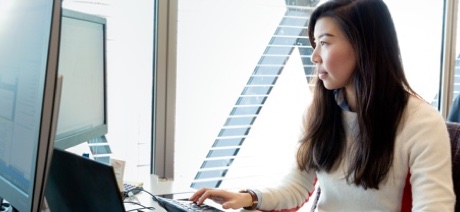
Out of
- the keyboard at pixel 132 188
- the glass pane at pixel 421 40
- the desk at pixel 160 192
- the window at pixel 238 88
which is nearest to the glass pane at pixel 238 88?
the window at pixel 238 88

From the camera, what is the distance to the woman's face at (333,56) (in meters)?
1.36

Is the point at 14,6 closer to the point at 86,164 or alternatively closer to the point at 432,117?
the point at 86,164

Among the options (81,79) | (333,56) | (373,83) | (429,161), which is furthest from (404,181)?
(81,79)

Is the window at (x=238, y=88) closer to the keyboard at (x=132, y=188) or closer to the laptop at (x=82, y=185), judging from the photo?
the keyboard at (x=132, y=188)

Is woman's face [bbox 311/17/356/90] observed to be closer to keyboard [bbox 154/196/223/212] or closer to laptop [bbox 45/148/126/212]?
keyboard [bbox 154/196/223/212]

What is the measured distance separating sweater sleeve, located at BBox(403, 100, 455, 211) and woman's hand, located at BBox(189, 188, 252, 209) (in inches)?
18.1

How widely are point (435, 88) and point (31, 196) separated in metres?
2.78

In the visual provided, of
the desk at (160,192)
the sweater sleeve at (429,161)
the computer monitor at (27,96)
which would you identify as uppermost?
the computer monitor at (27,96)

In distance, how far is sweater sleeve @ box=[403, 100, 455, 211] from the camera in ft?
3.99

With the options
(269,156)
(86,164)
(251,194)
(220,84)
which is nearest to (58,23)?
(86,164)

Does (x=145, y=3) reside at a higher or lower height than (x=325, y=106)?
higher

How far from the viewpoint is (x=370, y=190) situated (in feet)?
4.50

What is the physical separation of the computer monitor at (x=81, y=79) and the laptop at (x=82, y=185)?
0.30 meters

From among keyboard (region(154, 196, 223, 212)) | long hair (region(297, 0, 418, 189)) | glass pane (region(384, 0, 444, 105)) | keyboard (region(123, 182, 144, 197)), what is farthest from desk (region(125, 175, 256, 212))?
glass pane (region(384, 0, 444, 105))
